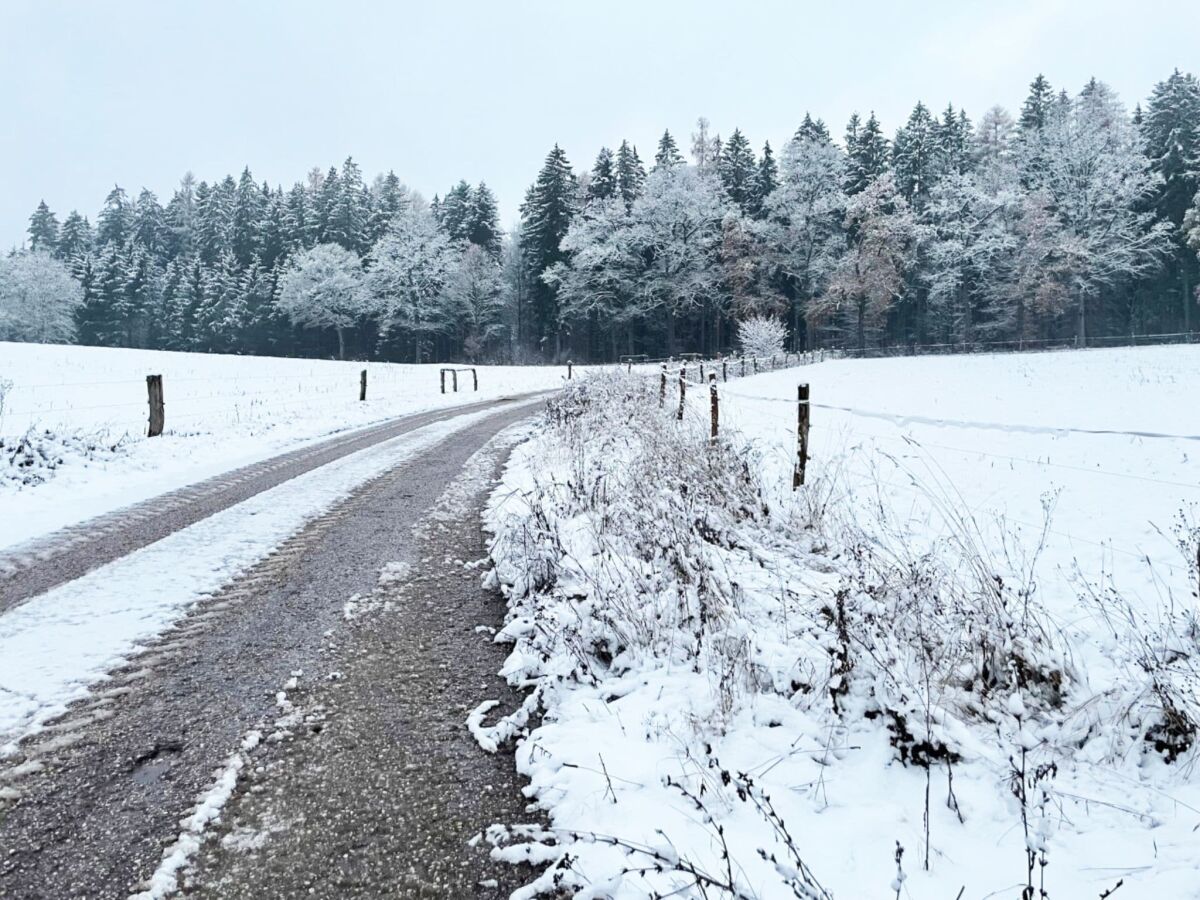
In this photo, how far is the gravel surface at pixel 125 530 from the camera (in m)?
4.99

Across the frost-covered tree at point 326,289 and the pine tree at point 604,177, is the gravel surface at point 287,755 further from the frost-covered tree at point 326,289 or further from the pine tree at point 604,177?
the frost-covered tree at point 326,289

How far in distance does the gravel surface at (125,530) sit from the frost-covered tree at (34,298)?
67.6 m

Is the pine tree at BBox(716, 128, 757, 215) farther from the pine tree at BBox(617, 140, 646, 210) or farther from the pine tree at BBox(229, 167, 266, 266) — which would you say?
the pine tree at BBox(229, 167, 266, 266)

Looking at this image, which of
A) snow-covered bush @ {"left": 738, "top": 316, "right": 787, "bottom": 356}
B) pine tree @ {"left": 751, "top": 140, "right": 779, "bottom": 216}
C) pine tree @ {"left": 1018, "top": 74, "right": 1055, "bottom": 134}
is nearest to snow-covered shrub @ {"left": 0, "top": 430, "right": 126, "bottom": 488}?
snow-covered bush @ {"left": 738, "top": 316, "right": 787, "bottom": 356}

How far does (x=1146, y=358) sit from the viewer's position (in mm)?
28172

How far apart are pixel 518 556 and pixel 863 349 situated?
42746mm

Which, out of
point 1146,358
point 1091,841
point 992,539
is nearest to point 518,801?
point 1091,841

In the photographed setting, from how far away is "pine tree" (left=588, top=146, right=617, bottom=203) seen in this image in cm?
5325

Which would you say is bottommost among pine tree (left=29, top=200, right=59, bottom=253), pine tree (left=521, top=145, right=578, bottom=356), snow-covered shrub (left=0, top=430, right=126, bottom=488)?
snow-covered shrub (left=0, top=430, right=126, bottom=488)

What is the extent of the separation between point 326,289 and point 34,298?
1095 inches

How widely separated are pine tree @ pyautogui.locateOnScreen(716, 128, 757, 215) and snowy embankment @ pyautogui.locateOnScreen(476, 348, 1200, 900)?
1973 inches

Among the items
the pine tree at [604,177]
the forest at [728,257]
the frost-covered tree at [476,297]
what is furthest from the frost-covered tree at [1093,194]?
the frost-covered tree at [476,297]

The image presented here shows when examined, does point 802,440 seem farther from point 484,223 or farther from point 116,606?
point 484,223

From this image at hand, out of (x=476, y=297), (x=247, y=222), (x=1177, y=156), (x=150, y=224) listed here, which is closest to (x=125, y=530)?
(x=476, y=297)
